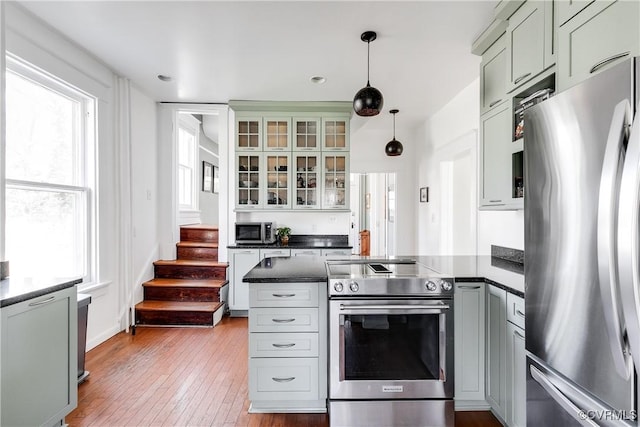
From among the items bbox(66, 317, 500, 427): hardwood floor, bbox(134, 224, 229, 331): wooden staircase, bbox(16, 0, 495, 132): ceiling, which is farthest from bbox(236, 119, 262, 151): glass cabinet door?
bbox(66, 317, 500, 427): hardwood floor

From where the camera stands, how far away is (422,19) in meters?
2.32

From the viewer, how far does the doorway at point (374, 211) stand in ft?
23.0

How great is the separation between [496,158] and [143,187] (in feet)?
12.6

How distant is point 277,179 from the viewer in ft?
13.8

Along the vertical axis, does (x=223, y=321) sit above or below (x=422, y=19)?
below

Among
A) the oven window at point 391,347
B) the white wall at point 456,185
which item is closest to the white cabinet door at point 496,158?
the white wall at point 456,185

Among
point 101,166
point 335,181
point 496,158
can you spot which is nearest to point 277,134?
point 335,181

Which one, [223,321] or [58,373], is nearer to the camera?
[58,373]

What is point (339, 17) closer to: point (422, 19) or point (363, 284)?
point (422, 19)

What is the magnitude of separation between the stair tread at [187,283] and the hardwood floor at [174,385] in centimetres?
61

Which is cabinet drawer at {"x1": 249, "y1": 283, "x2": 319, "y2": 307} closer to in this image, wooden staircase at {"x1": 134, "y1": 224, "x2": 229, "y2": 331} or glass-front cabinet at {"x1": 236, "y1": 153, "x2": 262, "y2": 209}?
wooden staircase at {"x1": 134, "y1": 224, "x2": 229, "y2": 331}

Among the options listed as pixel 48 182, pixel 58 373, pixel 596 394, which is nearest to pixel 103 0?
pixel 48 182

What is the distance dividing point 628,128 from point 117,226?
158 inches

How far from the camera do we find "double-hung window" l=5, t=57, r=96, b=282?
2.43 m
